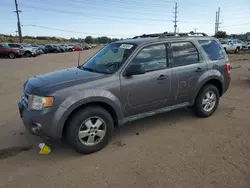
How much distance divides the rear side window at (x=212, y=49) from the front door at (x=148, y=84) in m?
1.13

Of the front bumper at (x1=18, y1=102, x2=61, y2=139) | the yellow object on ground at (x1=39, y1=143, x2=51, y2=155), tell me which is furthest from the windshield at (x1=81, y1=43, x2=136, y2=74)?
the yellow object on ground at (x1=39, y1=143, x2=51, y2=155)

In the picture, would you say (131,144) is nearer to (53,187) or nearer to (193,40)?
(53,187)

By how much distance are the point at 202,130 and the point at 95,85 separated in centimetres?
227

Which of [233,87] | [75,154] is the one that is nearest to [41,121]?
[75,154]

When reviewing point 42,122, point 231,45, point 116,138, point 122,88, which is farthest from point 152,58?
point 231,45

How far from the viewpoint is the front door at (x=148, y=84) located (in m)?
3.78

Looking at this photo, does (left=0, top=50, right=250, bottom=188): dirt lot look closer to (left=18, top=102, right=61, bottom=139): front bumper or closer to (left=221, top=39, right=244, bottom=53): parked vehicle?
(left=18, top=102, right=61, bottom=139): front bumper

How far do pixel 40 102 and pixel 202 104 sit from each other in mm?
3284

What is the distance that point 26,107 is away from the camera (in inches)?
137

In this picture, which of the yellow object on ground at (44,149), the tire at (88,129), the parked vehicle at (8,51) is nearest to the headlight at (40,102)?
the tire at (88,129)

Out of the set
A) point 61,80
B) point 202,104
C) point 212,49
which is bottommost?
point 202,104

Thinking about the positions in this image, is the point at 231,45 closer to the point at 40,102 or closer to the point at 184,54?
the point at 184,54

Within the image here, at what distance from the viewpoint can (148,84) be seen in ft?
12.9

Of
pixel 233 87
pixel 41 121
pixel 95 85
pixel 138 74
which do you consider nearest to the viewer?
pixel 41 121
